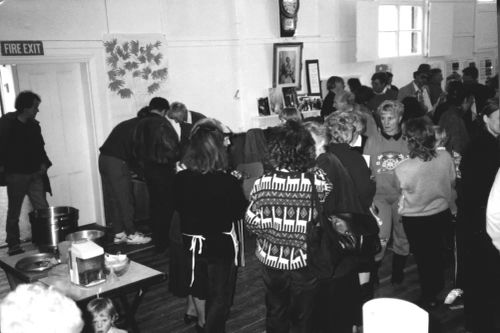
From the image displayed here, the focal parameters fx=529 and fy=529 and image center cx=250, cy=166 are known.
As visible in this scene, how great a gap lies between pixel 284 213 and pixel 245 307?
183cm

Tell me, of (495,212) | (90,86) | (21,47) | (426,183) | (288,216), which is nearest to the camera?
(495,212)

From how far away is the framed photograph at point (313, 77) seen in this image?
30.6 feet

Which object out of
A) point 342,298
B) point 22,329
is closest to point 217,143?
point 342,298

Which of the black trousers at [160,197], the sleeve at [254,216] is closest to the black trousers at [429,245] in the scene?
the sleeve at [254,216]

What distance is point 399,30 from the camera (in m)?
10.7

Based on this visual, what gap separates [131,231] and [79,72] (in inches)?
87.5

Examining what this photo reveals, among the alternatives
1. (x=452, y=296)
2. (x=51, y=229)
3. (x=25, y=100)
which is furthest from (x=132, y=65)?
(x=452, y=296)

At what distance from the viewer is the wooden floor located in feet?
13.7

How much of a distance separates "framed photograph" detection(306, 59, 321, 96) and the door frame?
3.91 m

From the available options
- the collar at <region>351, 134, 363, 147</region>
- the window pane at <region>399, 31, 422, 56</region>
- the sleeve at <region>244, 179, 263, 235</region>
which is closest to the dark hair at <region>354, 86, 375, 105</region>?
the collar at <region>351, 134, 363, 147</region>

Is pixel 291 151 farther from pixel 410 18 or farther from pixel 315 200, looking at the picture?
pixel 410 18

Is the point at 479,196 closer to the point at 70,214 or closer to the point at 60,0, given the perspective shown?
the point at 70,214

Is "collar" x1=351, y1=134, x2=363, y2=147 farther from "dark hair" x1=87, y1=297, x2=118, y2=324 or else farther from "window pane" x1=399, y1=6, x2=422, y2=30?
"window pane" x1=399, y1=6, x2=422, y2=30

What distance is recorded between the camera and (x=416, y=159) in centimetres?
397
